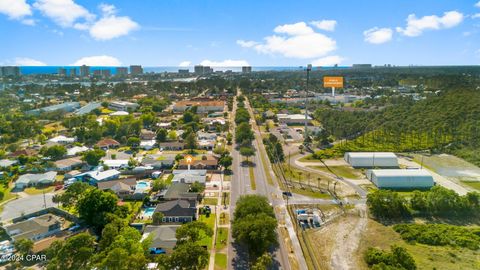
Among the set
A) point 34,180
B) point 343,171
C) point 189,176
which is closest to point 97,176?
point 34,180

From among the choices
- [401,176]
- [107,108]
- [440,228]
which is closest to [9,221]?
[440,228]

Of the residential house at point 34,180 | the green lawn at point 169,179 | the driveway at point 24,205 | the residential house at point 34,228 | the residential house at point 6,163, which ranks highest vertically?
the residential house at point 6,163

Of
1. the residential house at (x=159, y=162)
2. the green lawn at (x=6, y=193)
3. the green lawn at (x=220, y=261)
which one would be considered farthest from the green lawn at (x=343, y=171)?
the green lawn at (x=6, y=193)

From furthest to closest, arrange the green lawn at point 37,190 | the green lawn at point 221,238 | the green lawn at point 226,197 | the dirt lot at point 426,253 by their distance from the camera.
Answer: the green lawn at point 37,190
the green lawn at point 226,197
the green lawn at point 221,238
the dirt lot at point 426,253

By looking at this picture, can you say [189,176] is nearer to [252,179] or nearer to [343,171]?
[252,179]

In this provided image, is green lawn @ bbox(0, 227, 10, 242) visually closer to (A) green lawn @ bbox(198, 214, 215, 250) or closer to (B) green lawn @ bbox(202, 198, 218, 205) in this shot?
(A) green lawn @ bbox(198, 214, 215, 250)

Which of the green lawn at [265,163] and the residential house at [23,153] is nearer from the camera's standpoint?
the green lawn at [265,163]

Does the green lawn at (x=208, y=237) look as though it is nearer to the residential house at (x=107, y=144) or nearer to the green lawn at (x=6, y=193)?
the green lawn at (x=6, y=193)

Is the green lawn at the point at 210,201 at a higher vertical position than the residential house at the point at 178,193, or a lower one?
lower
